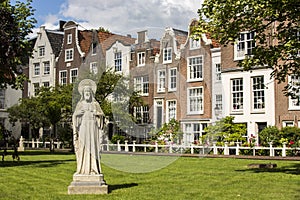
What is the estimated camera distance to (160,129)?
22234mm

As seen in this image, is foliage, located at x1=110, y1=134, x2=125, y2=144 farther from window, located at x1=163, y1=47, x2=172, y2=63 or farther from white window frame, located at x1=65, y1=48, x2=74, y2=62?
white window frame, located at x1=65, y1=48, x2=74, y2=62

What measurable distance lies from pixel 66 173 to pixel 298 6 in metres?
9.97

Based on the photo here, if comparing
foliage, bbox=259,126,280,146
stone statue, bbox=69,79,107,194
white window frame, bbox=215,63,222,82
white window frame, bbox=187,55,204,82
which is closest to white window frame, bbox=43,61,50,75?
white window frame, bbox=187,55,204,82

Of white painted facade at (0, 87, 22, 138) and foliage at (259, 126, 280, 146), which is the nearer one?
foliage at (259, 126, 280, 146)

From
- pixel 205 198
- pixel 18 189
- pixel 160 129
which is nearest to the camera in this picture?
pixel 205 198

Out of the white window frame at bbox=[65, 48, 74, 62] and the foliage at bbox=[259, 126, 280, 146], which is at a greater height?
the white window frame at bbox=[65, 48, 74, 62]

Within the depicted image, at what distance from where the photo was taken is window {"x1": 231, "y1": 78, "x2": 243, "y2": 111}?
124 feet

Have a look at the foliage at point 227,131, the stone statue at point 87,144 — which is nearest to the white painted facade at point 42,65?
the foliage at point 227,131

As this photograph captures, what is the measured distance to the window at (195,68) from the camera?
3909cm

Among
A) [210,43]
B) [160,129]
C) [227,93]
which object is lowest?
[160,129]

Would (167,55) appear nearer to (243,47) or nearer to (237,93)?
(237,93)

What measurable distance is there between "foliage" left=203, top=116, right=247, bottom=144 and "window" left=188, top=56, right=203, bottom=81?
14.3 ft

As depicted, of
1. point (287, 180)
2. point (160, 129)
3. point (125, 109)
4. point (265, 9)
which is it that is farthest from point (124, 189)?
point (125, 109)

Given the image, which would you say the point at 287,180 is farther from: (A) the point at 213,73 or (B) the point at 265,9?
(A) the point at 213,73
